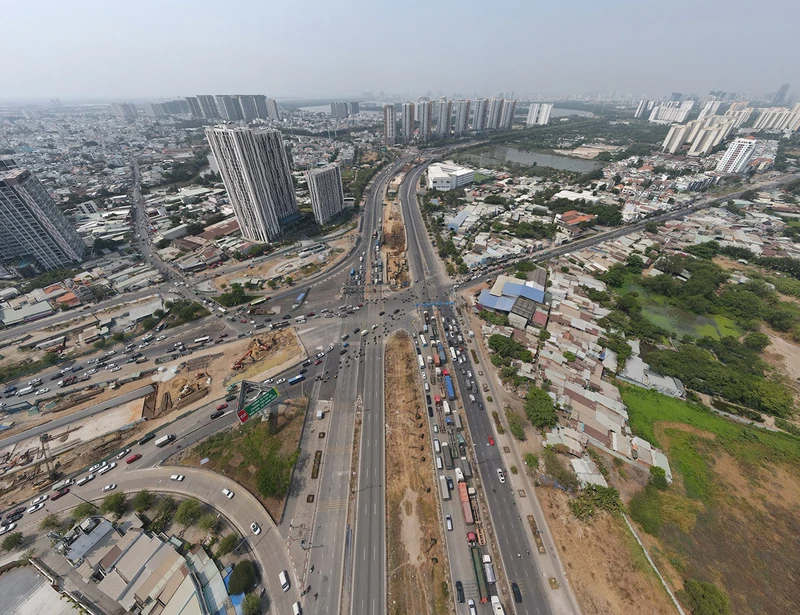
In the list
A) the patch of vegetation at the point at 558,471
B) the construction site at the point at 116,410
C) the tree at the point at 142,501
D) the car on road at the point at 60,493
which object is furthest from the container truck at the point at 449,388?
the car on road at the point at 60,493

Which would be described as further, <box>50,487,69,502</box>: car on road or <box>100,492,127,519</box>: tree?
<box>50,487,69,502</box>: car on road

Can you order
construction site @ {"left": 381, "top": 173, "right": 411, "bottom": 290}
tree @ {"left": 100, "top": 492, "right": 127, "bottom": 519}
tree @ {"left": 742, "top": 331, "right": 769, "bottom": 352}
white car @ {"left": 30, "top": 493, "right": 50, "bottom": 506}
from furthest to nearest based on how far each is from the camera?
construction site @ {"left": 381, "top": 173, "right": 411, "bottom": 290}
tree @ {"left": 742, "top": 331, "right": 769, "bottom": 352}
white car @ {"left": 30, "top": 493, "right": 50, "bottom": 506}
tree @ {"left": 100, "top": 492, "right": 127, "bottom": 519}

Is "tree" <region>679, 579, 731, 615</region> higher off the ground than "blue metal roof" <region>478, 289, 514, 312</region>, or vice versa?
"blue metal roof" <region>478, 289, 514, 312</region>

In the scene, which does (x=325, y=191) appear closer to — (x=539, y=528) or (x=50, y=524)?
(x=50, y=524)

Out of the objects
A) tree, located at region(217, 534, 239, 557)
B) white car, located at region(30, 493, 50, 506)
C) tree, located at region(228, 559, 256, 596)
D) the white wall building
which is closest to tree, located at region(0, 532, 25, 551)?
white car, located at region(30, 493, 50, 506)

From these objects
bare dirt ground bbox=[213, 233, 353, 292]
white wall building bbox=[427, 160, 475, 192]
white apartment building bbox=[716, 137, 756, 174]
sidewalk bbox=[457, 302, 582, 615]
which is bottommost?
sidewalk bbox=[457, 302, 582, 615]

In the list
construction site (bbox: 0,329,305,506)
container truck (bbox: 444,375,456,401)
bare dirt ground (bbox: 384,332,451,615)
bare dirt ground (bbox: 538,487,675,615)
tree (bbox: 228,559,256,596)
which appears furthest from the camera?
container truck (bbox: 444,375,456,401)

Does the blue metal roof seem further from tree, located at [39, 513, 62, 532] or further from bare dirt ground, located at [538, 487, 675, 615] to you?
tree, located at [39, 513, 62, 532]
